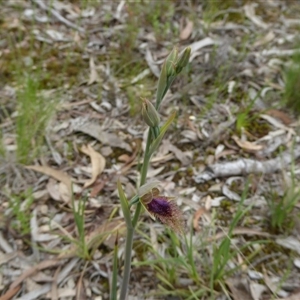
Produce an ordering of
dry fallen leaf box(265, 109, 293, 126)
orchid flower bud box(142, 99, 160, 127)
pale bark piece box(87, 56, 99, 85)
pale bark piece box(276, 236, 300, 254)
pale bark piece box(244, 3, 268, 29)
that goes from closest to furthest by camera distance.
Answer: orchid flower bud box(142, 99, 160, 127)
pale bark piece box(276, 236, 300, 254)
dry fallen leaf box(265, 109, 293, 126)
pale bark piece box(87, 56, 99, 85)
pale bark piece box(244, 3, 268, 29)

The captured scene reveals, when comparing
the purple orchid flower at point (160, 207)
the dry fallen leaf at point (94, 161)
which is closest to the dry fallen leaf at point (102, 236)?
the dry fallen leaf at point (94, 161)

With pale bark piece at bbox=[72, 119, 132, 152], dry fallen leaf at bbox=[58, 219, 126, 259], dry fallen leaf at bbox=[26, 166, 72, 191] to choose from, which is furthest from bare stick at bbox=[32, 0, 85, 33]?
dry fallen leaf at bbox=[58, 219, 126, 259]

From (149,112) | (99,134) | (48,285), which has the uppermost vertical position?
(149,112)

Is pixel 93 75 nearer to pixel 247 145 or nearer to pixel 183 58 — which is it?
pixel 247 145

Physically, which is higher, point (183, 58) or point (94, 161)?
point (183, 58)

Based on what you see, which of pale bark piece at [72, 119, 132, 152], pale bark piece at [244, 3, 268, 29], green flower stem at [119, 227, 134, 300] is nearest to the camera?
green flower stem at [119, 227, 134, 300]

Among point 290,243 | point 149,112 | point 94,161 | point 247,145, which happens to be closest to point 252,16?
point 247,145

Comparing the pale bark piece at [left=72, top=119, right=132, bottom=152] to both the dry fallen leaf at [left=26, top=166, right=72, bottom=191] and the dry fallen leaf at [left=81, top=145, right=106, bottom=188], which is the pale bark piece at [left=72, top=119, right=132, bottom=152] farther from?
the dry fallen leaf at [left=26, top=166, right=72, bottom=191]

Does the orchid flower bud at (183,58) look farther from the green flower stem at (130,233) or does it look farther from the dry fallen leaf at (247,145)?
the dry fallen leaf at (247,145)

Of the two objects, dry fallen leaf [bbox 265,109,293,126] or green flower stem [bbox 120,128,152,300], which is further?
dry fallen leaf [bbox 265,109,293,126]
